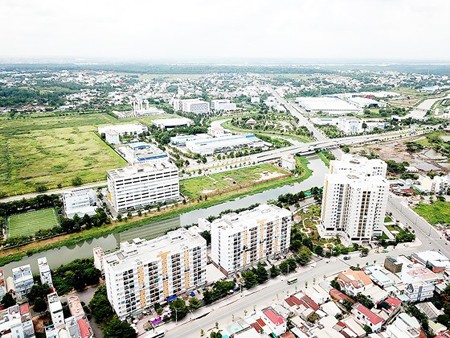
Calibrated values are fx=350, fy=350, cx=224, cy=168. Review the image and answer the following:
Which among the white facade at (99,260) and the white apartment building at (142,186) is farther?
the white apartment building at (142,186)

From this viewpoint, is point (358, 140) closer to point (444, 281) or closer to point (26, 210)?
point (444, 281)

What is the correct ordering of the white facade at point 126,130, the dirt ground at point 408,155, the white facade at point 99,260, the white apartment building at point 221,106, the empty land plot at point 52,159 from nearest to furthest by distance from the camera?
the white facade at point 99,260 → the empty land plot at point 52,159 → the dirt ground at point 408,155 → the white facade at point 126,130 → the white apartment building at point 221,106

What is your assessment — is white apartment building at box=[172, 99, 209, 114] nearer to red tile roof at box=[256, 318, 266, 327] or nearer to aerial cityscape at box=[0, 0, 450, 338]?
aerial cityscape at box=[0, 0, 450, 338]

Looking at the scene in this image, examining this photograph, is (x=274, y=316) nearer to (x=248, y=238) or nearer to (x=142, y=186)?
(x=248, y=238)

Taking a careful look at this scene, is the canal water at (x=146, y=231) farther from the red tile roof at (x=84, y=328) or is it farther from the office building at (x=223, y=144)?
the office building at (x=223, y=144)

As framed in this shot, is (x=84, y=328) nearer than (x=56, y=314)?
Yes

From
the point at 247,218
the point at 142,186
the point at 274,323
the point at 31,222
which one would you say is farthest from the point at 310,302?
the point at 31,222

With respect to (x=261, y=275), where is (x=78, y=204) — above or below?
above

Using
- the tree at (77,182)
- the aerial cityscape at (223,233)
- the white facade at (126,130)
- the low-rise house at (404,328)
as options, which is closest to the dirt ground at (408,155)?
the aerial cityscape at (223,233)
